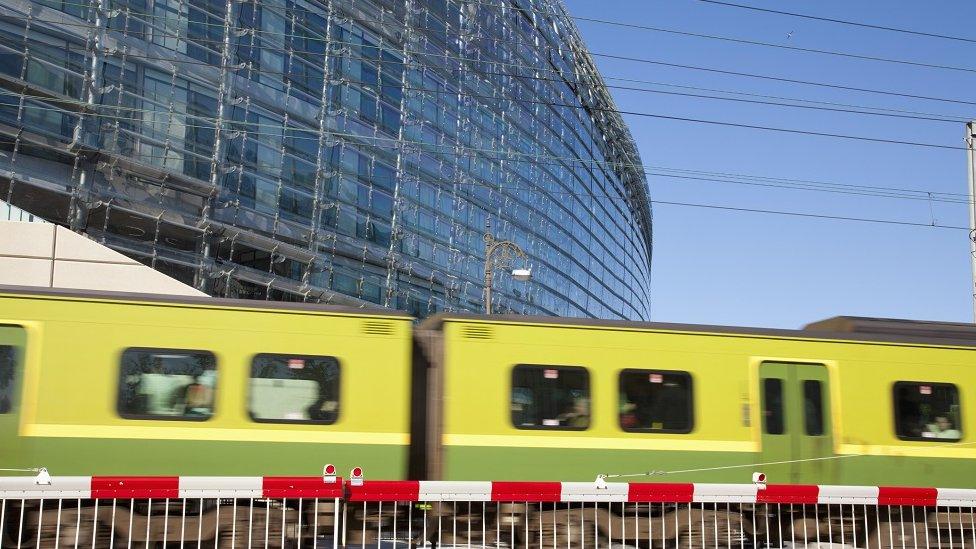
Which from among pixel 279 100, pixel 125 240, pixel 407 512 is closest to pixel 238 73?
pixel 279 100

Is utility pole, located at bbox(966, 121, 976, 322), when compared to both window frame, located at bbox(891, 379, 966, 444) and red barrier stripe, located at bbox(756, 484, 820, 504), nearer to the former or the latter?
window frame, located at bbox(891, 379, 966, 444)

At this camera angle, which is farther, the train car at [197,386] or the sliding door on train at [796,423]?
the sliding door on train at [796,423]

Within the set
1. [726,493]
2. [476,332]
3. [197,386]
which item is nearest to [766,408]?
[726,493]

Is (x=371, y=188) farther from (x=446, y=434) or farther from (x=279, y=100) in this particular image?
(x=446, y=434)

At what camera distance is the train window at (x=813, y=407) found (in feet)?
38.7

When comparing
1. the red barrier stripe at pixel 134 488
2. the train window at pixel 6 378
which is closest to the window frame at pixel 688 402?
the red barrier stripe at pixel 134 488

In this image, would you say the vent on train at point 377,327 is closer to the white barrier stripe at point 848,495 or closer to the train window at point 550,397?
the train window at point 550,397

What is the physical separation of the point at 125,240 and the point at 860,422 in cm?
2318

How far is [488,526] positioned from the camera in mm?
8898

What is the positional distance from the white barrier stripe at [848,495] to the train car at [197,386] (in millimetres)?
4505

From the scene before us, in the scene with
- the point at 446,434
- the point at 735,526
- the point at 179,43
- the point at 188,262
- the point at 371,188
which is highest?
the point at 179,43

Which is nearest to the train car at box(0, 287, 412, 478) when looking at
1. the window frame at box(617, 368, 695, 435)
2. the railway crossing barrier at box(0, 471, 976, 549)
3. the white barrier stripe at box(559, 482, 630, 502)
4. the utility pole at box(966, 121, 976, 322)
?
the railway crossing barrier at box(0, 471, 976, 549)

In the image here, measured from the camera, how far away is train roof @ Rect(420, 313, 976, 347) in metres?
11.4

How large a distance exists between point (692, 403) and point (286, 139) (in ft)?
86.0
